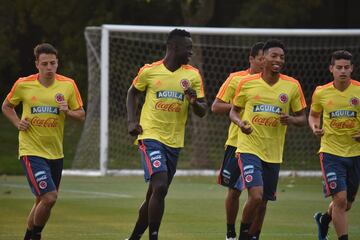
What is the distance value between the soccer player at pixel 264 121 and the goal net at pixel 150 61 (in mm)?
11183

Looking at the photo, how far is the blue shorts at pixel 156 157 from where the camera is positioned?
11.6 metres

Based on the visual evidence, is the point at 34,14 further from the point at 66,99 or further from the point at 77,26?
the point at 66,99

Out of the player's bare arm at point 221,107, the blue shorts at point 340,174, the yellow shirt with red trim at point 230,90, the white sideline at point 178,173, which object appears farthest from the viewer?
the white sideline at point 178,173

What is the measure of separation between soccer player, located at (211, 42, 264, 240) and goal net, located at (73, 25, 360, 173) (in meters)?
9.98

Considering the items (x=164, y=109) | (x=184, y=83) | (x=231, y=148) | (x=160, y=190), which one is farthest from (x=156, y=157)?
(x=231, y=148)

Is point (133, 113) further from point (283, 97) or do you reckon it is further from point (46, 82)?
point (283, 97)

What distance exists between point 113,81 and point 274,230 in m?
11.0

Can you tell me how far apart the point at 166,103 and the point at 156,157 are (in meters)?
0.64

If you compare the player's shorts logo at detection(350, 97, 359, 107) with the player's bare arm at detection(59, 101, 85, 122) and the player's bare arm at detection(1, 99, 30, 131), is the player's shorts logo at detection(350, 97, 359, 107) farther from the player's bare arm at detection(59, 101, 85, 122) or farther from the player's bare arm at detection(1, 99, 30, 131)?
the player's bare arm at detection(1, 99, 30, 131)

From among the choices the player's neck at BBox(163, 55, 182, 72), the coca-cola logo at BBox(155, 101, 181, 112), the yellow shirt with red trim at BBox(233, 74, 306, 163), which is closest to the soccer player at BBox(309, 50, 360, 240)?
the yellow shirt with red trim at BBox(233, 74, 306, 163)

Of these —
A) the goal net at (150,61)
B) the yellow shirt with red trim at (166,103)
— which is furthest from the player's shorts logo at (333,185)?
the goal net at (150,61)

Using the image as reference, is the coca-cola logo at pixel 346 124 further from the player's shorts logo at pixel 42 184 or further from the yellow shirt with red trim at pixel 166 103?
the player's shorts logo at pixel 42 184

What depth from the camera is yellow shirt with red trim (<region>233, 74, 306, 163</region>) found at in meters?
11.6

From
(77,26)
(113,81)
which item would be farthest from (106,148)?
(77,26)
